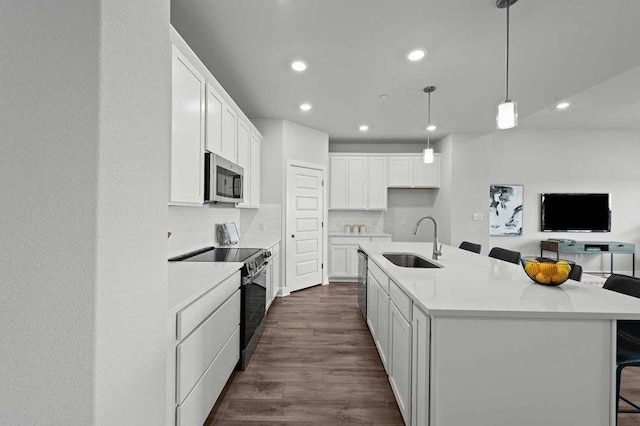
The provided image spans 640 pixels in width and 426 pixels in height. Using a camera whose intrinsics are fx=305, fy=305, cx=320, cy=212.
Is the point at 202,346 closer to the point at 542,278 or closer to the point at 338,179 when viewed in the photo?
the point at 542,278

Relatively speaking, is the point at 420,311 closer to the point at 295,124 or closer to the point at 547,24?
the point at 547,24

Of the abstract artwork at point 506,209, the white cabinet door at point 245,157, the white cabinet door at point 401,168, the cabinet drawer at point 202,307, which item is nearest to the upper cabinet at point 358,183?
the white cabinet door at point 401,168

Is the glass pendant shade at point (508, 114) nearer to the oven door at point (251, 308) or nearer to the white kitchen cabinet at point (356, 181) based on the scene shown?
the oven door at point (251, 308)

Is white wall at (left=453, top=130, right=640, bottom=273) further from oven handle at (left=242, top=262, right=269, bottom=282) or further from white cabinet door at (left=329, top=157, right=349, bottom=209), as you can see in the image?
oven handle at (left=242, top=262, right=269, bottom=282)

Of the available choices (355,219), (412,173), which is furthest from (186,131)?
(412,173)

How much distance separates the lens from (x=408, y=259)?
Answer: 10.3ft

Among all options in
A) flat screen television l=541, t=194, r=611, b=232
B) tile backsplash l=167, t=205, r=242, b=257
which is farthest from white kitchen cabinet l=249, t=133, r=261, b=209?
flat screen television l=541, t=194, r=611, b=232

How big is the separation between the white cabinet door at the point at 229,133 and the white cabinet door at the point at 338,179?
110 inches

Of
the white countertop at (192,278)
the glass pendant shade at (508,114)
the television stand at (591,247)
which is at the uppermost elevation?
the glass pendant shade at (508,114)

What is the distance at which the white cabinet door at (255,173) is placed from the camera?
400 centimetres

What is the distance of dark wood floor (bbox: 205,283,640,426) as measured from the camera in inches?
75.2

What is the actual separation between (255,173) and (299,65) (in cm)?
166

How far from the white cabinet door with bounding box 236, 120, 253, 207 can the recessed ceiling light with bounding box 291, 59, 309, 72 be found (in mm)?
827

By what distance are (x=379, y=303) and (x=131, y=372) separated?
194cm
